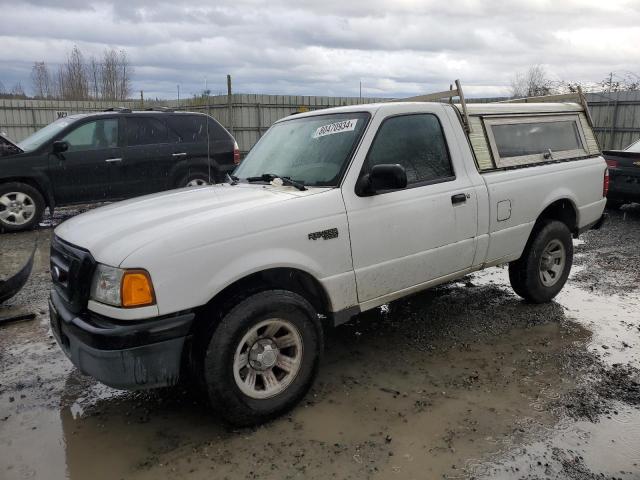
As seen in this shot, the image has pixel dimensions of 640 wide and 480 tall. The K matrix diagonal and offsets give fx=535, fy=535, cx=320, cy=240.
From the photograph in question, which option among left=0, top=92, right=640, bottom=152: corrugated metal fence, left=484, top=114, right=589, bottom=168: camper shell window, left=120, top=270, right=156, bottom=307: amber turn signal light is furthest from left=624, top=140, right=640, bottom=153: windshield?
left=120, top=270, right=156, bottom=307: amber turn signal light

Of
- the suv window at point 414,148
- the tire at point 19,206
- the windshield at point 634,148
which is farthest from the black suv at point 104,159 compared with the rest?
the windshield at point 634,148

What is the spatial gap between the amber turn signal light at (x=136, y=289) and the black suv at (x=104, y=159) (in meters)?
5.73

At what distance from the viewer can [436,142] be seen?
4203mm

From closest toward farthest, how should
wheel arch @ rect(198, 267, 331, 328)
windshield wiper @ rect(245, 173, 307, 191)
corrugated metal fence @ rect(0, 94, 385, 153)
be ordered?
wheel arch @ rect(198, 267, 331, 328) → windshield wiper @ rect(245, 173, 307, 191) → corrugated metal fence @ rect(0, 94, 385, 153)

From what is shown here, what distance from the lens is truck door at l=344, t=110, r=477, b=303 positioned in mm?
3594

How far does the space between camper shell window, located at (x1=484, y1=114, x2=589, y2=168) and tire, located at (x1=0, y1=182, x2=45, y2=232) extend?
7.41 metres

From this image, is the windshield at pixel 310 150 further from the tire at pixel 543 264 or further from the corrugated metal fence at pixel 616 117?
the corrugated metal fence at pixel 616 117

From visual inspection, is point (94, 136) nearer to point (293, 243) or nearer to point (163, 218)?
point (163, 218)

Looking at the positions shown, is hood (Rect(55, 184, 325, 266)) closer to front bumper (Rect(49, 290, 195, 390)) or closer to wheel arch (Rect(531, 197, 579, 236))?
front bumper (Rect(49, 290, 195, 390))

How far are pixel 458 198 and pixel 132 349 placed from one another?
2594 millimetres

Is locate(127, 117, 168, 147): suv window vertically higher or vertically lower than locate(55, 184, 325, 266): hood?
higher

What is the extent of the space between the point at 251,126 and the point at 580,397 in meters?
14.1

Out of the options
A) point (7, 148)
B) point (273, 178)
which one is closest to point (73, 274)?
point (273, 178)

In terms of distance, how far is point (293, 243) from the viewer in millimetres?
3225
